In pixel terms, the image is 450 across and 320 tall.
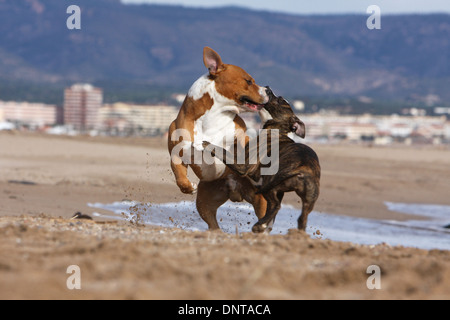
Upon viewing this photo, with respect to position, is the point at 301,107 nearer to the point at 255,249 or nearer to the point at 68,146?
the point at 68,146

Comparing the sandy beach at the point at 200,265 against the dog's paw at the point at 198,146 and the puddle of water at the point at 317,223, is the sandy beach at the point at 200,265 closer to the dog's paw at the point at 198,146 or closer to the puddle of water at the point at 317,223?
the dog's paw at the point at 198,146

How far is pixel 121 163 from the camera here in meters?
23.5

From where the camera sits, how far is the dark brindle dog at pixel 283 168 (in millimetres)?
6270

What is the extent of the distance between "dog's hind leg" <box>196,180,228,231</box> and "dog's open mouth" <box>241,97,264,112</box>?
0.73m

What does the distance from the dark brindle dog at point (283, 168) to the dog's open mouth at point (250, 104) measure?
0.23ft

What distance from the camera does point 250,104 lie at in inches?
284

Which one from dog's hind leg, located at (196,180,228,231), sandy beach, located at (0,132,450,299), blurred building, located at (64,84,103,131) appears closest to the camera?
sandy beach, located at (0,132,450,299)

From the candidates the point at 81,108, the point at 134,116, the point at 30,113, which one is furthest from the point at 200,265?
the point at 30,113

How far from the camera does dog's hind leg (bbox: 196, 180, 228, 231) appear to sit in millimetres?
7328

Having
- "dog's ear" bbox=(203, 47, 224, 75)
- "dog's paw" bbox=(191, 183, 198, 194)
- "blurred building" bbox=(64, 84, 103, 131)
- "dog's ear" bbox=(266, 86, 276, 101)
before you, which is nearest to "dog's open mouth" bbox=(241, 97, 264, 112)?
"dog's ear" bbox=(266, 86, 276, 101)

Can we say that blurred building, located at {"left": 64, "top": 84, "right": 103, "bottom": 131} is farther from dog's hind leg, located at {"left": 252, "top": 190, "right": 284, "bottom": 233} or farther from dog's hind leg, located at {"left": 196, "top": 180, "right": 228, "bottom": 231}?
dog's hind leg, located at {"left": 252, "top": 190, "right": 284, "bottom": 233}

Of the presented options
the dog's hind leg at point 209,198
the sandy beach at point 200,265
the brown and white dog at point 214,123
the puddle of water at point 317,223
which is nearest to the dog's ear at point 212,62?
the brown and white dog at point 214,123
